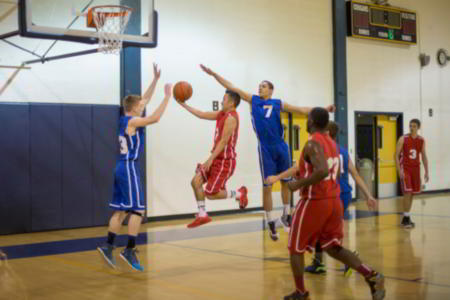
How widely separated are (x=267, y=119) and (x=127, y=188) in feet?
→ 6.27

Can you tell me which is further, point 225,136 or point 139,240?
point 139,240

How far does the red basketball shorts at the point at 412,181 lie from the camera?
933cm

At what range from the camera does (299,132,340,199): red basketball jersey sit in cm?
443

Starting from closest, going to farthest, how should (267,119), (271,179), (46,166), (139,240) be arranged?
(271,179) < (267,119) < (139,240) < (46,166)

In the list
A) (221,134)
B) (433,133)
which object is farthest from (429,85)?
(221,134)

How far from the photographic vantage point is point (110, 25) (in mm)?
7934

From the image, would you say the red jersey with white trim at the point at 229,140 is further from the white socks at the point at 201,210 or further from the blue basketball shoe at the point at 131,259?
the blue basketball shoe at the point at 131,259

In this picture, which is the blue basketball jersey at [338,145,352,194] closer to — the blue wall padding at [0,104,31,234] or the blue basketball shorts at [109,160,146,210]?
the blue basketball shorts at [109,160,146,210]

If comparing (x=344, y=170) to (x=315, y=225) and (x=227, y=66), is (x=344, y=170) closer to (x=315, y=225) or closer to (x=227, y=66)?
(x=315, y=225)

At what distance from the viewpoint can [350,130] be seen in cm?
1407

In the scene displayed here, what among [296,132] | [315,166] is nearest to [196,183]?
[315,166]

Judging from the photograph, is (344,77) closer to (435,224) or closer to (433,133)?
(433,133)

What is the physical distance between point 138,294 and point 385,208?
836 centimetres

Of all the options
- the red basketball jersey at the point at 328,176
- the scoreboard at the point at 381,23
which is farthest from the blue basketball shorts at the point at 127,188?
the scoreboard at the point at 381,23
